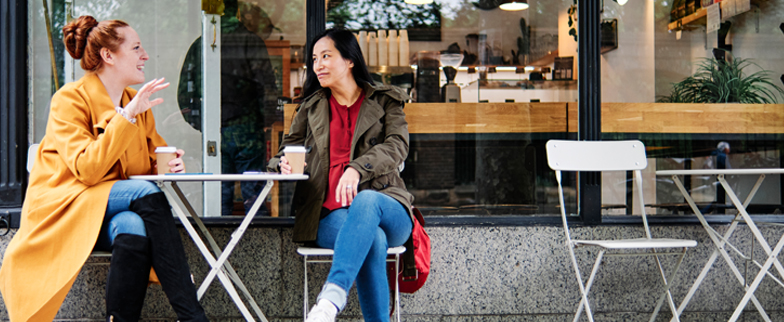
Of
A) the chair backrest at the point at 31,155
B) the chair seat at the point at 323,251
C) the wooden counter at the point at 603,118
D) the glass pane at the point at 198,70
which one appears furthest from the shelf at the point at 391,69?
the chair backrest at the point at 31,155

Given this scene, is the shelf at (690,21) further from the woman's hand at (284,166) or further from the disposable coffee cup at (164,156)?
the disposable coffee cup at (164,156)

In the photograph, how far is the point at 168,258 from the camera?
7.19ft

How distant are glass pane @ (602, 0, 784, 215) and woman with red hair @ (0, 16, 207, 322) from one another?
235 cm

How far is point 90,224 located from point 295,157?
78 centimetres

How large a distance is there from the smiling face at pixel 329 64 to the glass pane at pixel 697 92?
5.31 feet

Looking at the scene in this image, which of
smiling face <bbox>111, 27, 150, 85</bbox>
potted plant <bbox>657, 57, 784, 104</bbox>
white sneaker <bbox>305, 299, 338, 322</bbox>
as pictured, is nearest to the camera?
white sneaker <bbox>305, 299, 338, 322</bbox>

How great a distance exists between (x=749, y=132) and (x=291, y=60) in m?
2.86

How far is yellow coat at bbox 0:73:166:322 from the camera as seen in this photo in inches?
86.7

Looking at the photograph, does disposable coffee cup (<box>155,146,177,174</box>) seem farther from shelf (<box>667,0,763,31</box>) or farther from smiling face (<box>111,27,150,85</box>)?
shelf (<box>667,0,763,31</box>)

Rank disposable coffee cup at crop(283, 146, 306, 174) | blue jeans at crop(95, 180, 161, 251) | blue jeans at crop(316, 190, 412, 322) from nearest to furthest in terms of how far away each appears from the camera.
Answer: blue jeans at crop(316, 190, 412, 322) < blue jeans at crop(95, 180, 161, 251) < disposable coffee cup at crop(283, 146, 306, 174)

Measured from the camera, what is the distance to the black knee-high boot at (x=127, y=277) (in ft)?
6.95

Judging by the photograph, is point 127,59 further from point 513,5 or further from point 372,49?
point 513,5

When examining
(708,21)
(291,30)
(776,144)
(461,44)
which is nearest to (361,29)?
(291,30)

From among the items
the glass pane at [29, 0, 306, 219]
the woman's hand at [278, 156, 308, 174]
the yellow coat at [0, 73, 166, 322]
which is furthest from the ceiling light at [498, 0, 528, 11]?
the yellow coat at [0, 73, 166, 322]
